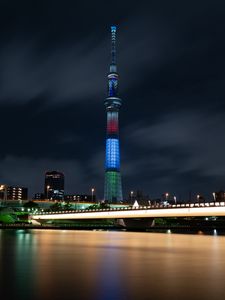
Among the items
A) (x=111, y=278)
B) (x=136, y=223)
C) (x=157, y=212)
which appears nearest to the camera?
(x=111, y=278)

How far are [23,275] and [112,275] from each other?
499 centimetres

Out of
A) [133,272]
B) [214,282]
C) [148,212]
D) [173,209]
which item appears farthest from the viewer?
[148,212]

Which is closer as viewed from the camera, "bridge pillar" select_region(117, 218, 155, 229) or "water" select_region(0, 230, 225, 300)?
"water" select_region(0, 230, 225, 300)

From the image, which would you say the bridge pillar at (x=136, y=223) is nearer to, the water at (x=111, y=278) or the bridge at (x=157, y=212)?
the bridge at (x=157, y=212)

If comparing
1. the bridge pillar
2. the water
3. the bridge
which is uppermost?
the bridge

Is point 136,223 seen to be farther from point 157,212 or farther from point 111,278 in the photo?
point 111,278

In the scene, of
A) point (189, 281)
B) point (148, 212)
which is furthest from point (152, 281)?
point (148, 212)

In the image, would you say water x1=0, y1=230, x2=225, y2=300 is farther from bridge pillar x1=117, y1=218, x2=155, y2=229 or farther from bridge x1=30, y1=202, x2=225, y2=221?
bridge pillar x1=117, y1=218, x2=155, y2=229

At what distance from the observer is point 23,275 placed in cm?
2512

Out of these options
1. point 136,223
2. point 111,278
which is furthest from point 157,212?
point 111,278

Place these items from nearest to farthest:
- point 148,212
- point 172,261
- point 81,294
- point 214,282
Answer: point 81,294 → point 214,282 → point 172,261 → point 148,212

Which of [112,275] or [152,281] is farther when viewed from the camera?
[112,275]

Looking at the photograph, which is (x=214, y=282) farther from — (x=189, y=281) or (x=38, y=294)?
(x=38, y=294)

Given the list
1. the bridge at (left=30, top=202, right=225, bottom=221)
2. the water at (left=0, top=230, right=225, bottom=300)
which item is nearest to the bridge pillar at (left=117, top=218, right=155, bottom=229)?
the bridge at (left=30, top=202, right=225, bottom=221)
